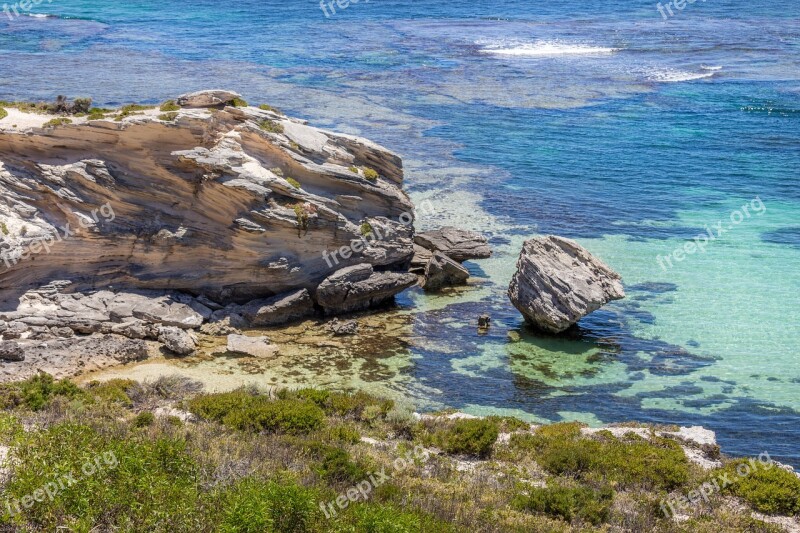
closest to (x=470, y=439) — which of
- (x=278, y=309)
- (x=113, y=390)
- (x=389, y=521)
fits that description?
(x=389, y=521)

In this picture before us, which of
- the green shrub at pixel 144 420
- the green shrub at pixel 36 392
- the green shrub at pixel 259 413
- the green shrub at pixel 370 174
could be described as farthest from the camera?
the green shrub at pixel 370 174

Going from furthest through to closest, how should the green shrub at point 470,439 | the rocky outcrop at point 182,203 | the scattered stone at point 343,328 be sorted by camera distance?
the scattered stone at point 343,328 < the rocky outcrop at point 182,203 < the green shrub at point 470,439

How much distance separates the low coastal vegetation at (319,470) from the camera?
17.8m

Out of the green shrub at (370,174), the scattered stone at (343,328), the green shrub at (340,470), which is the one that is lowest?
the scattered stone at (343,328)

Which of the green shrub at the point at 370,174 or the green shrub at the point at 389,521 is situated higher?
the green shrub at the point at 370,174

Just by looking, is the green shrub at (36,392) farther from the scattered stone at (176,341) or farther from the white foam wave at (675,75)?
the white foam wave at (675,75)

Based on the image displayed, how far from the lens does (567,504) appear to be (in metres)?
20.8

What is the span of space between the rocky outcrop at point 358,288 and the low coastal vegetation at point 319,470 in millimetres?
9253

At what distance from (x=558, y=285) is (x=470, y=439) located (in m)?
13.1


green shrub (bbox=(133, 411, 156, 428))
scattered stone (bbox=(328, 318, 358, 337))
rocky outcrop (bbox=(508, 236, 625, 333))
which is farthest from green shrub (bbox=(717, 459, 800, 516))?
scattered stone (bbox=(328, 318, 358, 337))

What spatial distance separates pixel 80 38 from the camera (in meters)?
109

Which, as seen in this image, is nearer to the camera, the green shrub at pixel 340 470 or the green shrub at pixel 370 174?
the green shrub at pixel 340 470

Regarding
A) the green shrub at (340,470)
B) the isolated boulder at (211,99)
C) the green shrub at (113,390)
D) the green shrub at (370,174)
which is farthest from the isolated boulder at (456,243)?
the green shrub at (340,470)

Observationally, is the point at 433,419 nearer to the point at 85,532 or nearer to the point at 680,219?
the point at 85,532
